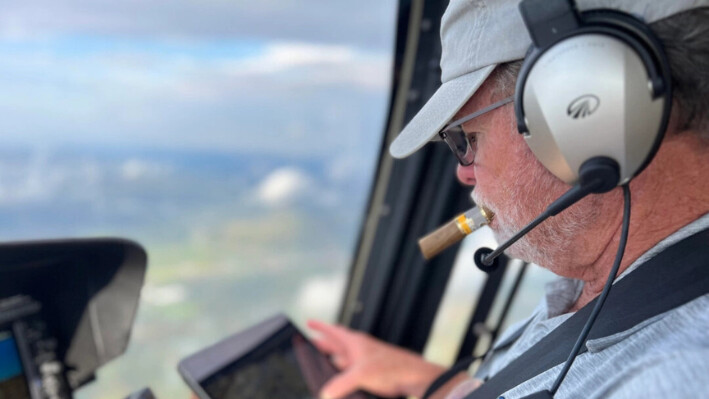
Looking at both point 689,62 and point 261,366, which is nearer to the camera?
point 689,62

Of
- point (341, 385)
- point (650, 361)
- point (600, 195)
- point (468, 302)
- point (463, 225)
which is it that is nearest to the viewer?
point (650, 361)

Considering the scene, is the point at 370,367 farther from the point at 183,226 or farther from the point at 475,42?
the point at 475,42

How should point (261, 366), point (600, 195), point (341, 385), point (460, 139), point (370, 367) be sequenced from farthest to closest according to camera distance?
point (370, 367)
point (341, 385)
point (261, 366)
point (460, 139)
point (600, 195)

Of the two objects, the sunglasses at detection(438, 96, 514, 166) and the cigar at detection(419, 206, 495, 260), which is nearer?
the sunglasses at detection(438, 96, 514, 166)

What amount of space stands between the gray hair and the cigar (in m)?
0.30

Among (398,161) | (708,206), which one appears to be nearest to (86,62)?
(398,161)

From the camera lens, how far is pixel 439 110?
2.54 feet

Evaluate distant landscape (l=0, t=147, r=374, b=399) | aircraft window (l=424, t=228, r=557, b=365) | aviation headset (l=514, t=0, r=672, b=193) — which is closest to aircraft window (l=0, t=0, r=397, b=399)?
distant landscape (l=0, t=147, r=374, b=399)

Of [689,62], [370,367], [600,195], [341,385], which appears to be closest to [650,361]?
[600,195]

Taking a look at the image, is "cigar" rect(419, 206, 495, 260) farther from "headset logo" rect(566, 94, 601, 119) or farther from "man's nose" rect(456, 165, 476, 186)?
"headset logo" rect(566, 94, 601, 119)

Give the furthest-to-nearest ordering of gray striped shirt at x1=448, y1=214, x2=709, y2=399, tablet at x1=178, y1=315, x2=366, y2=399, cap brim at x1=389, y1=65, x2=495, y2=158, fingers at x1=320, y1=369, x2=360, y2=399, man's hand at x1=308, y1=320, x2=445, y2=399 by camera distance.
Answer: man's hand at x1=308, y1=320, x2=445, y2=399 → fingers at x1=320, y1=369, x2=360, y2=399 → tablet at x1=178, y1=315, x2=366, y2=399 → cap brim at x1=389, y1=65, x2=495, y2=158 → gray striped shirt at x1=448, y1=214, x2=709, y2=399

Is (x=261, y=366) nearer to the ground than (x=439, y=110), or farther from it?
nearer to the ground

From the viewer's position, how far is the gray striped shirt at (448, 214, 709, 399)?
531 mm

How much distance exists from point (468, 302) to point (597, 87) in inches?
60.5
